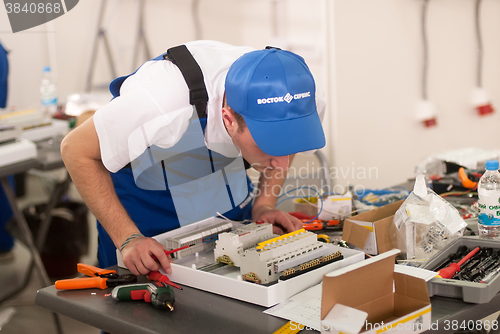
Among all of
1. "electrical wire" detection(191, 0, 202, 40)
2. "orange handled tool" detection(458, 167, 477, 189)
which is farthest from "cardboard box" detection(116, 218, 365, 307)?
"electrical wire" detection(191, 0, 202, 40)

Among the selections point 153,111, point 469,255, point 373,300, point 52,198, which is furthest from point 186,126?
point 52,198

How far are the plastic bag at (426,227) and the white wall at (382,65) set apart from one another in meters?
1.46

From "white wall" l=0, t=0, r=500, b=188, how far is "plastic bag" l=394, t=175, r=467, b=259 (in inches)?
57.4

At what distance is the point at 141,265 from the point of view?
1082 millimetres

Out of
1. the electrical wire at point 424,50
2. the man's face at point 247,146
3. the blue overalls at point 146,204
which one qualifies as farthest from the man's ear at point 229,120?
the electrical wire at point 424,50

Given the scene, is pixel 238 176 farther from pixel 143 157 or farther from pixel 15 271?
pixel 15 271

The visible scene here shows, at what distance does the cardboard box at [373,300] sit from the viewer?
2.48ft

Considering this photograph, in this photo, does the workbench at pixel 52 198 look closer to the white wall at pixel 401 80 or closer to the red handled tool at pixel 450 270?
the white wall at pixel 401 80

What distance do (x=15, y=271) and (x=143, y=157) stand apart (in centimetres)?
221

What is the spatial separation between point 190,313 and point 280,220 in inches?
19.7

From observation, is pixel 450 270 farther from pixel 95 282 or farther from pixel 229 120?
pixel 95 282

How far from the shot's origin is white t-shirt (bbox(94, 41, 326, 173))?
3.65 ft

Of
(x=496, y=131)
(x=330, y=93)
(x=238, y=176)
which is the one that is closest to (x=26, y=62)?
(x=330, y=93)

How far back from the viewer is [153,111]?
1.11 metres
